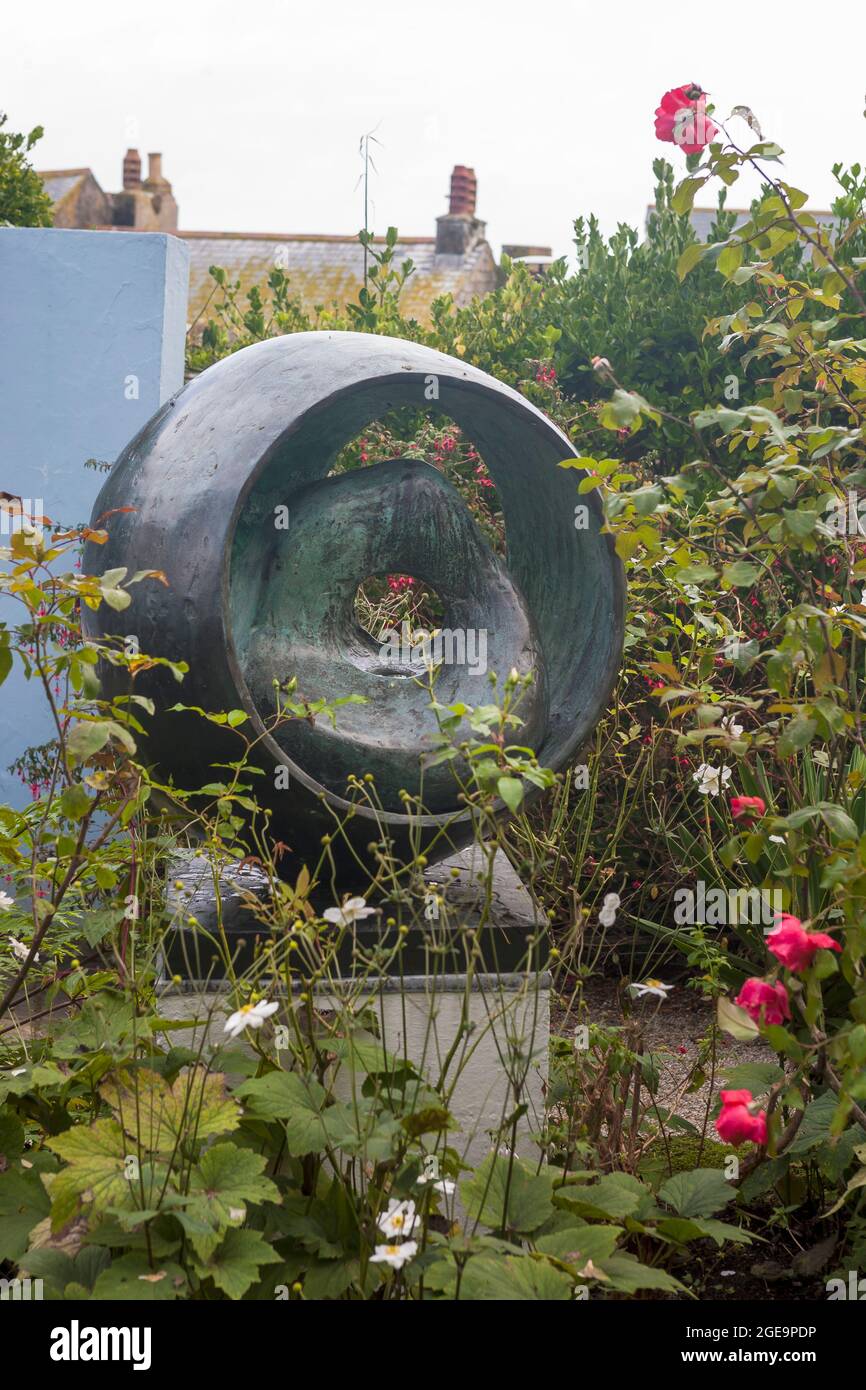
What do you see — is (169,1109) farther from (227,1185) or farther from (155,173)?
(155,173)

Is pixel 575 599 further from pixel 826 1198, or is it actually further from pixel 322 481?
pixel 826 1198

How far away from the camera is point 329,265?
20.5 meters

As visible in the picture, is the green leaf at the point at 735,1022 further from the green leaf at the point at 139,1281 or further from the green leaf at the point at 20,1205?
the green leaf at the point at 20,1205

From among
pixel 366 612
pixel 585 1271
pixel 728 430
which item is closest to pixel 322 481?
pixel 728 430

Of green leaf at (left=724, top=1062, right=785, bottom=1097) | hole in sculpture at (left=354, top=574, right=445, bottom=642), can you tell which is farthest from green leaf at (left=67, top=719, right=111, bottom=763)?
hole in sculpture at (left=354, top=574, right=445, bottom=642)

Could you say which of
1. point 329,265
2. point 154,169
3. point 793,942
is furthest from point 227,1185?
point 154,169

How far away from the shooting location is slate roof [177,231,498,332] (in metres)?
19.4

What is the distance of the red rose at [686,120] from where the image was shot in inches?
109

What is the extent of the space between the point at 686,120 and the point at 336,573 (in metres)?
1.29

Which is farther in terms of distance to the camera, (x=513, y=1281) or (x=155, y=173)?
(x=155, y=173)

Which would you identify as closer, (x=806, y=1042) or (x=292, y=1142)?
(x=292, y=1142)

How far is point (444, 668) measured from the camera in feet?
11.4

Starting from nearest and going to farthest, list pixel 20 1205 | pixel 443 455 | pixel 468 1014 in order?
pixel 20 1205, pixel 468 1014, pixel 443 455
